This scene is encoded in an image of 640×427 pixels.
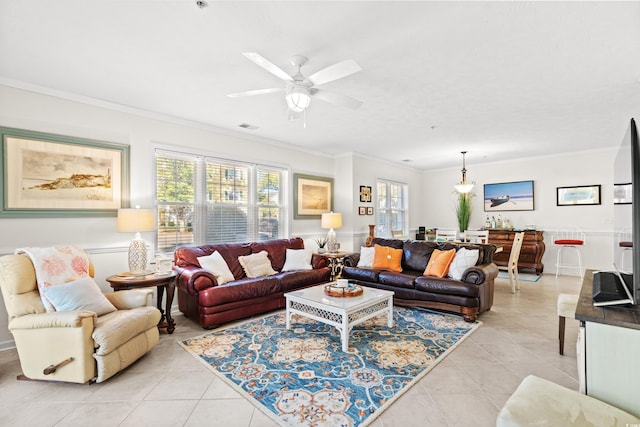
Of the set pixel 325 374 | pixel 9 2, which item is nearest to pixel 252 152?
pixel 9 2

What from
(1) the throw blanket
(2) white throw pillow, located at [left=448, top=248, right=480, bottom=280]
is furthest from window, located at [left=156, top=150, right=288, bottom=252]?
(2) white throw pillow, located at [left=448, top=248, right=480, bottom=280]

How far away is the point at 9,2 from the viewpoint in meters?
1.91

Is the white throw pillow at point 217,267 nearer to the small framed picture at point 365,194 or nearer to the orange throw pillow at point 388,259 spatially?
the orange throw pillow at point 388,259

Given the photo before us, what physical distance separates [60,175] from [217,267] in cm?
193

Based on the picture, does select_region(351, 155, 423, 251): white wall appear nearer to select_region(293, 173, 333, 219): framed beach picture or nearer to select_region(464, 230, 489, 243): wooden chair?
select_region(293, 173, 333, 219): framed beach picture

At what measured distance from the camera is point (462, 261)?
3.94 metres

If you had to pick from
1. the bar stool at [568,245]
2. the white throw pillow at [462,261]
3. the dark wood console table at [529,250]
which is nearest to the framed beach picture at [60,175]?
the white throw pillow at [462,261]

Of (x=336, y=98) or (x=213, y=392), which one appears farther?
(x=336, y=98)

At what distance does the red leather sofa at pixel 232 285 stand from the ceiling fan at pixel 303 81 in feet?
6.87

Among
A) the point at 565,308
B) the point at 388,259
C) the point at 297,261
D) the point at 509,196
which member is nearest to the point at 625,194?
the point at 565,308

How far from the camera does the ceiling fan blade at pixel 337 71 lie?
2.13m

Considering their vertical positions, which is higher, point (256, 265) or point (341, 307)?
point (256, 265)

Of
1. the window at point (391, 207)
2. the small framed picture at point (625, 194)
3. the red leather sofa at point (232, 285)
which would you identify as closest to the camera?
the small framed picture at point (625, 194)

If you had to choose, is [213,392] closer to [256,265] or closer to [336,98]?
[256,265]
